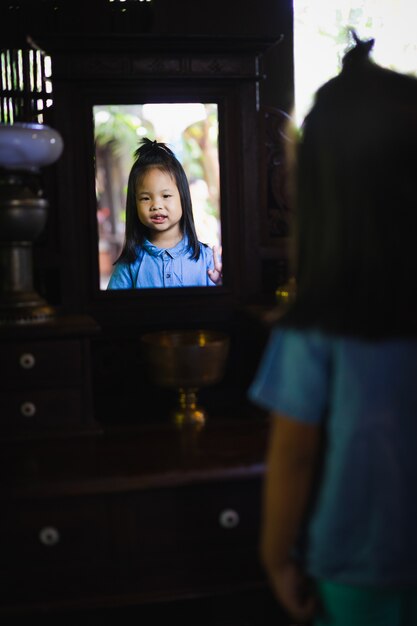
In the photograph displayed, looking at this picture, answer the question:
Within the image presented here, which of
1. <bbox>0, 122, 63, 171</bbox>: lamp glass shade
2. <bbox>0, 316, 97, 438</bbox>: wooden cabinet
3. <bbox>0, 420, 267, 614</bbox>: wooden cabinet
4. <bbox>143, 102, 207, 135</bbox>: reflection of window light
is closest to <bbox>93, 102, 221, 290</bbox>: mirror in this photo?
<bbox>143, 102, 207, 135</bbox>: reflection of window light

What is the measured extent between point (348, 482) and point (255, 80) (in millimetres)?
1498

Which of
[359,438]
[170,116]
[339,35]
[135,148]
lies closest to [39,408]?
[135,148]

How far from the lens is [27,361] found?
6.09 ft

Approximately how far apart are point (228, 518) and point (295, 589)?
26.9 inches

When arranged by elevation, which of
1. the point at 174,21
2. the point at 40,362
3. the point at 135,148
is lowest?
the point at 40,362

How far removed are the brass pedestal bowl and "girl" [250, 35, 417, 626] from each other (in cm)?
92

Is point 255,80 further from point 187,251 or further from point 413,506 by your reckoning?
point 413,506

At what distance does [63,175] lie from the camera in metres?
2.11

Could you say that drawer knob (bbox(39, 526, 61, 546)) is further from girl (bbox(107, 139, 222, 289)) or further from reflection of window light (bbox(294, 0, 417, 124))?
reflection of window light (bbox(294, 0, 417, 124))

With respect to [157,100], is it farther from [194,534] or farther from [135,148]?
[194,534]

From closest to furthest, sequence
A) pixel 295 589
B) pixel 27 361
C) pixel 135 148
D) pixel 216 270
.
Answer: pixel 295 589
pixel 27 361
pixel 135 148
pixel 216 270

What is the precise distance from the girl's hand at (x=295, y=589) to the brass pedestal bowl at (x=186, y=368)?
3.05 ft

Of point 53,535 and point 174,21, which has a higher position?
point 174,21

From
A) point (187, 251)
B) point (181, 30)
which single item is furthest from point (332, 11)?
point (187, 251)
